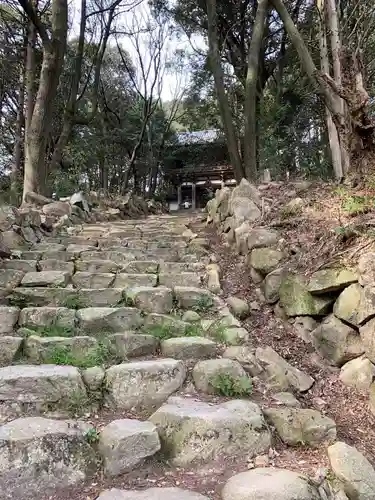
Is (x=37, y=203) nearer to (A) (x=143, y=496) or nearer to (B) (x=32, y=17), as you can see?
(B) (x=32, y=17)

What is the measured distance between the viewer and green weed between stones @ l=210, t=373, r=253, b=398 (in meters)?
2.55

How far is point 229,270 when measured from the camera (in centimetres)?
444

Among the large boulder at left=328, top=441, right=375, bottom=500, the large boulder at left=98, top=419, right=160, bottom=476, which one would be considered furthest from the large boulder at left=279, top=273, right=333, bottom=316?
the large boulder at left=98, top=419, right=160, bottom=476

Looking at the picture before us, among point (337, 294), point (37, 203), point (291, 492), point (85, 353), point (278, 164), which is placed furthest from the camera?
point (278, 164)

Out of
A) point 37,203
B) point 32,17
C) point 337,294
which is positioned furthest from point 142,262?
point 32,17

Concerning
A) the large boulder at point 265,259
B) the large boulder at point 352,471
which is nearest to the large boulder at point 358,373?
the large boulder at point 352,471

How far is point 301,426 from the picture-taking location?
2.29 m

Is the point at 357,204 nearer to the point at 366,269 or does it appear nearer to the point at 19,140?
the point at 366,269

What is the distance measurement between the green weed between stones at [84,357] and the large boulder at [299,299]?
147 centimetres

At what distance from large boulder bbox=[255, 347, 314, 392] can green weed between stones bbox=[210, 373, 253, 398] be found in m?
0.23

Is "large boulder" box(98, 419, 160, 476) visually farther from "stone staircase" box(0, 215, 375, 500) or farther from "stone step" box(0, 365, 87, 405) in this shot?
"stone step" box(0, 365, 87, 405)

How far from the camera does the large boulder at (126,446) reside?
Answer: 203 cm

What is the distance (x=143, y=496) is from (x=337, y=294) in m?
1.99

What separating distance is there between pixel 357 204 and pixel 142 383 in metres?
2.41
